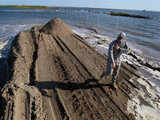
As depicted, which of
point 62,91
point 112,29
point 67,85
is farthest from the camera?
point 112,29

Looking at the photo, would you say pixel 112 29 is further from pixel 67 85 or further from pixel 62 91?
pixel 62 91

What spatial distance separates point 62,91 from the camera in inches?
169

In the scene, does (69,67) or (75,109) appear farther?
(69,67)

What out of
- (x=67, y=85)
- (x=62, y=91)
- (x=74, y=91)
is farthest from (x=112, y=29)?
(x=62, y=91)

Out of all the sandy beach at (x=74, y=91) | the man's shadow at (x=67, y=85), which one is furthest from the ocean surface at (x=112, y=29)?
the man's shadow at (x=67, y=85)

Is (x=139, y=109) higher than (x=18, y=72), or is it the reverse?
(x=18, y=72)

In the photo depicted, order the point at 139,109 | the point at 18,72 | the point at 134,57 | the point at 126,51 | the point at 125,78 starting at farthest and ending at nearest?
1. the point at 134,57
2. the point at 125,78
3. the point at 18,72
4. the point at 126,51
5. the point at 139,109

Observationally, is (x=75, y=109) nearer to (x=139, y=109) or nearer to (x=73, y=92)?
(x=73, y=92)

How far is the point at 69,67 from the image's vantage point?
5.89m

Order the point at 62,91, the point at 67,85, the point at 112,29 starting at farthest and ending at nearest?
the point at 112,29 → the point at 67,85 → the point at 62,91

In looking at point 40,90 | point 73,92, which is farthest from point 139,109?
point 40,90

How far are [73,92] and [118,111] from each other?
152 centimetres

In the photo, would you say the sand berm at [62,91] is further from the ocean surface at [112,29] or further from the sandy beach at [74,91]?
the ocean surface at [112,29]

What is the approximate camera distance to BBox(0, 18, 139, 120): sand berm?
11.2 feet
